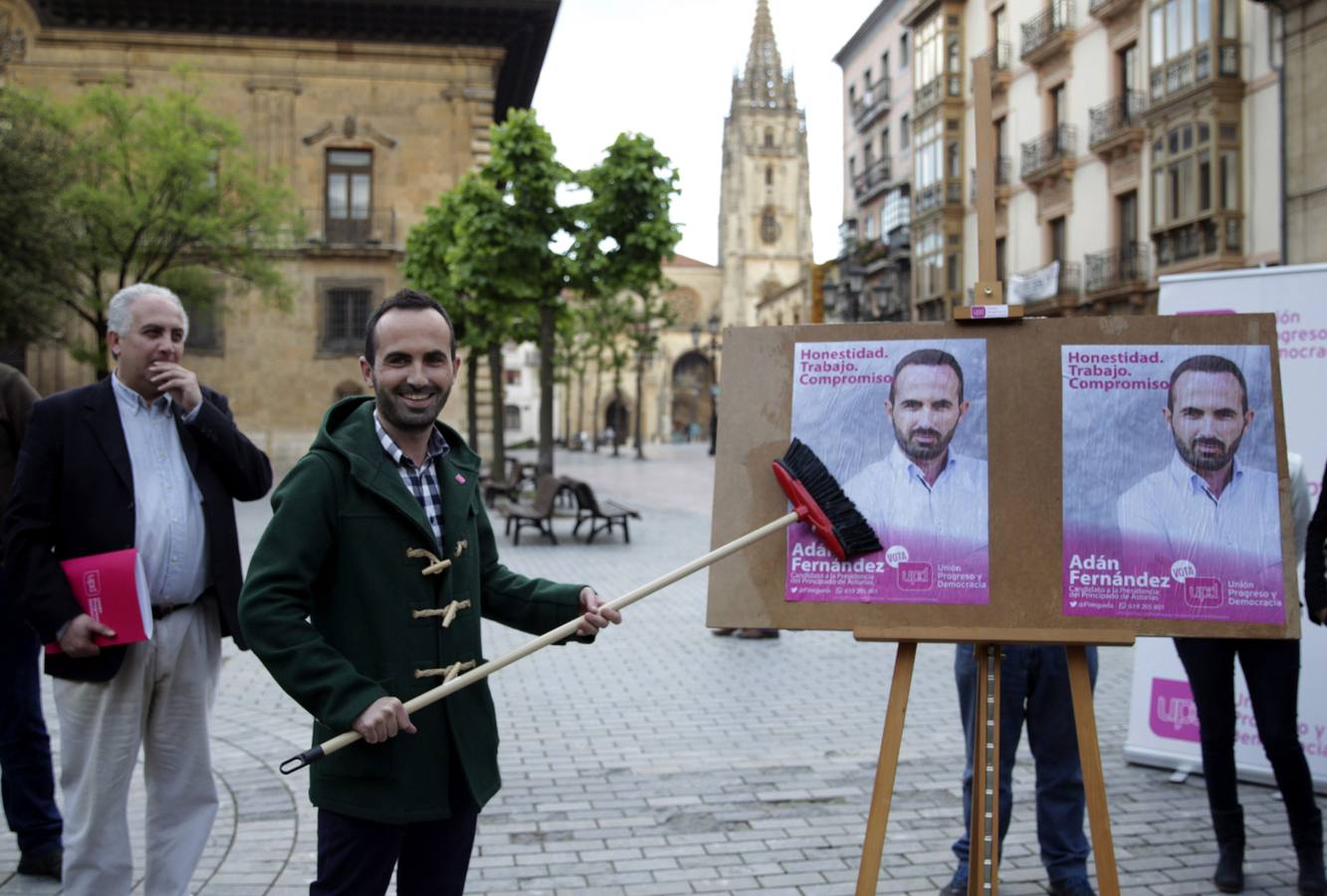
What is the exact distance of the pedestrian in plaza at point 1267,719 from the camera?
14.5 ft

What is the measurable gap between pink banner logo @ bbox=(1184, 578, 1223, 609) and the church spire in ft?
358

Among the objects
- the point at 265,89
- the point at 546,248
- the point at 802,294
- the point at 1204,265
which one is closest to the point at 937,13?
the point at 1204,265

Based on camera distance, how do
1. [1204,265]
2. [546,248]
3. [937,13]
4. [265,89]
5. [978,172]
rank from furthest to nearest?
[937,13] → [265,89] → [1204,265] → [546,248] → [978,172]

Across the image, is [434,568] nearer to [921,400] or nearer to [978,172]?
[921,400]

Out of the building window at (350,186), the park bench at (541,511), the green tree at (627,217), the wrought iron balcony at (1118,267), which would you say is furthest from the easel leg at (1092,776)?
the building window at (350,186)

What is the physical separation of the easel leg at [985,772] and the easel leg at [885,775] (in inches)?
11.0

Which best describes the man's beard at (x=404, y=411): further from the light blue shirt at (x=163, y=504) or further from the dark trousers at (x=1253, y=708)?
the dark trousers at (x=1253, y=708)

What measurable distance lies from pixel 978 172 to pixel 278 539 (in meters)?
2.31

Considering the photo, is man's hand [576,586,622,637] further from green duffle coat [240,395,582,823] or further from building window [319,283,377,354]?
building window [319,283,377,354]

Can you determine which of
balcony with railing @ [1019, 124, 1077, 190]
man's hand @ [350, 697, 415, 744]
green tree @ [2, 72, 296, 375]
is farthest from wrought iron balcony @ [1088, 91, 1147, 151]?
man's hand @ [350, 697, 415, 744]

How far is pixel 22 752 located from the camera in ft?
14.7

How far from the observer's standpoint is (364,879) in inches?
107

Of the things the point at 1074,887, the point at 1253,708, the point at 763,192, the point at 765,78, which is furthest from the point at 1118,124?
the point at 765,78

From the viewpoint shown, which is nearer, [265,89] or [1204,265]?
[1204,265]
